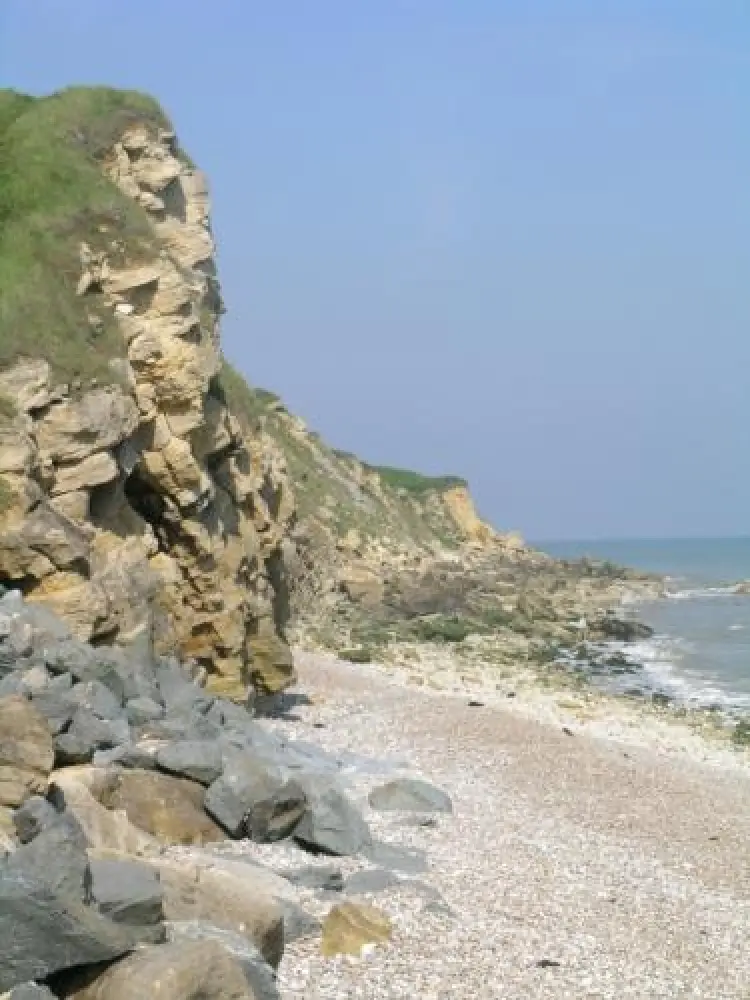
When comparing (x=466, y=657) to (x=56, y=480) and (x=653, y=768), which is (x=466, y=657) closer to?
(x=653, y=768)

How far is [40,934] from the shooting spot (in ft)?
27.8

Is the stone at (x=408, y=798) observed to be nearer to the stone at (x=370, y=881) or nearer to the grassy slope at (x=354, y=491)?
the stone at (x=370, y=881)

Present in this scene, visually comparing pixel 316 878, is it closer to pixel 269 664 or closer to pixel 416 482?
pixel 269 664

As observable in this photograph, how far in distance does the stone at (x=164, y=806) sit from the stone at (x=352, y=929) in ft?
8.71

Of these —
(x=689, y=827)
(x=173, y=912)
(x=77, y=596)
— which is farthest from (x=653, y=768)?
Answer: (x=173, y=912)

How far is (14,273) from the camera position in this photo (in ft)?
72.4

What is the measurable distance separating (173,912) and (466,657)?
126 ft

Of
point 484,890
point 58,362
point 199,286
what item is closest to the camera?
point 484,890

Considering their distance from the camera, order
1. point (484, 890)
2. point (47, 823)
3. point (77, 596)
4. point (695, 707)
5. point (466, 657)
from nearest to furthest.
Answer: point (47, 823) < point (484, 890) < point (77, 596) < point (695, 707) < point (466, 657)

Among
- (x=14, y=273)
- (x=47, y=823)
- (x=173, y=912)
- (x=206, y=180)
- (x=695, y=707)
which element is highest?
(x=206, y=180)

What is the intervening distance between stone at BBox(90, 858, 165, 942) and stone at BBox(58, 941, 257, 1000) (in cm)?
56

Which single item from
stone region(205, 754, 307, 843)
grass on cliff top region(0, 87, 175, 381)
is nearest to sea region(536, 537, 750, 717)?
grass on cliff top region(0, 87, 175, 381)

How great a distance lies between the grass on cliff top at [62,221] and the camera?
21.1 m

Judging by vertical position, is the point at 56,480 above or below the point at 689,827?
above
